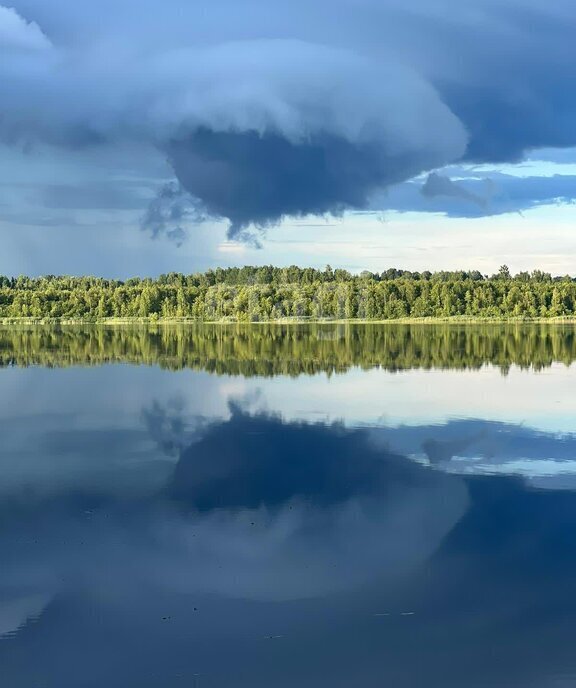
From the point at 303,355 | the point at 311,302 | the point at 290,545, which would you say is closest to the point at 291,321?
the point at 311,302

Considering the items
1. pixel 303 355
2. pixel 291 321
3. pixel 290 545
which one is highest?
pixel 291 321

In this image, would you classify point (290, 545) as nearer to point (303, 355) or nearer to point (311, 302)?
point (303, 355)

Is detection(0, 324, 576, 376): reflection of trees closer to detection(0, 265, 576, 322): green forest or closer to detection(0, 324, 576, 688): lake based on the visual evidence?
detection(0, 324, 576, 688): lake

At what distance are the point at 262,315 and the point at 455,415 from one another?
128 metres

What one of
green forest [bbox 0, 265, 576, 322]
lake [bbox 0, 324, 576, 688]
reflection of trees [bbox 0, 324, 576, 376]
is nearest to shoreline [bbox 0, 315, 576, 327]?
green forest [bbox 0, 265, 576, 322]

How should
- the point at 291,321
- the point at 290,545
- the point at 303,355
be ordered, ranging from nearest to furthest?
1. the point at 290,545
2. the point at 303,355
3. the point at 291,321

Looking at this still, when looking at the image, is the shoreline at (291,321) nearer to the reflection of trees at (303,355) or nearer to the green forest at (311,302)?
the green forest at (311,302)

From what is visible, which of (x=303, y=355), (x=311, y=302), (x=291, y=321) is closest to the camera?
(x=303, y=355)

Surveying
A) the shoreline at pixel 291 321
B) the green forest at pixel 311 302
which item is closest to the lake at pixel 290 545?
the shoreline at pixel 291 321

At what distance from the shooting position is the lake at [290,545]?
385 inches

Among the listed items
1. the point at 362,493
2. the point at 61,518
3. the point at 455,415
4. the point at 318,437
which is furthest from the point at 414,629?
the point at 455,415

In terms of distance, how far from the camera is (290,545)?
13.7m

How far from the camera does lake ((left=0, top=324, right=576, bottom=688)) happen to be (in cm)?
978

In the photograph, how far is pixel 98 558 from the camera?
42.8 ft
